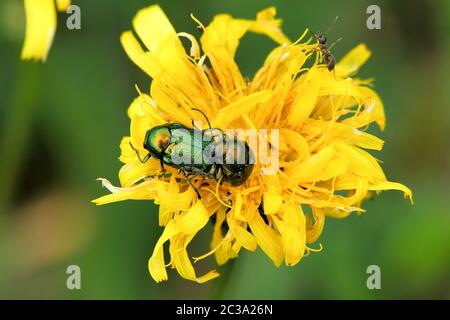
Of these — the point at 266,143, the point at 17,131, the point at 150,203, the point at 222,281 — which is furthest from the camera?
the point at 150,203

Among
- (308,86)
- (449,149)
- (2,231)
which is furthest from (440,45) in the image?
(2,231)

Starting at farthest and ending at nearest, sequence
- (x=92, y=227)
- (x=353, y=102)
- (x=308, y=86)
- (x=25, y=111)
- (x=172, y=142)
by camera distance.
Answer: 1. (x=92, y=227)
2. (x=25, y=111)
3. (x=353, y=102)
4. (x=308, y=86)
5. (x=172, y=142)

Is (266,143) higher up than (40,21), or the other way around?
(40,21)

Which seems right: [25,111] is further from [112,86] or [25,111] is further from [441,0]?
[441,0]

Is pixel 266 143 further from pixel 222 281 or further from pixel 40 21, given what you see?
pixel 40 21

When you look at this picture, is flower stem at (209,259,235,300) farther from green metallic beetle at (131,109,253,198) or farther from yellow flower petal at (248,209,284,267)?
green metallic beetle at (131,109,253,198)

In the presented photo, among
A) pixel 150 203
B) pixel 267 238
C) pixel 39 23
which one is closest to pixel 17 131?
→ pixel 39 23

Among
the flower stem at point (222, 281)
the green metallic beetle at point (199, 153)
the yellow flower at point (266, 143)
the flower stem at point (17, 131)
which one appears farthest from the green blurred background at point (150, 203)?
the green metallic beetle at point (199, 153)
